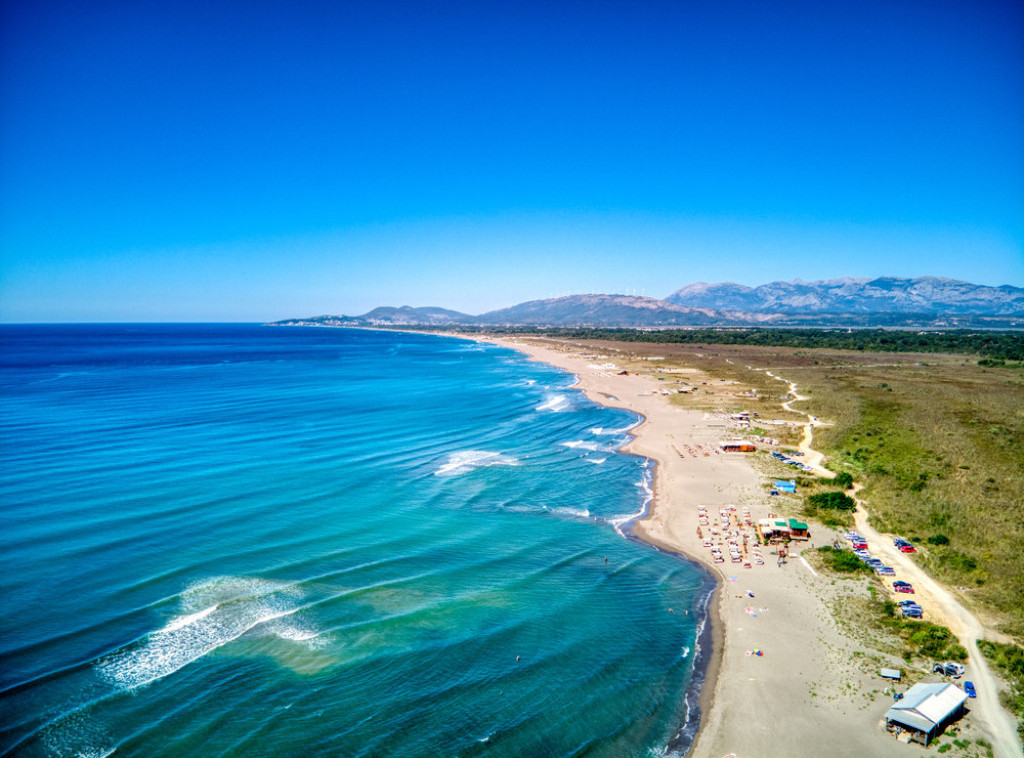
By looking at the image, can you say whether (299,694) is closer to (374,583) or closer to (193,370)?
(374,583)

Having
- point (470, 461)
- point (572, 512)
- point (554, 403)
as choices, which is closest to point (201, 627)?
point (572, 512)

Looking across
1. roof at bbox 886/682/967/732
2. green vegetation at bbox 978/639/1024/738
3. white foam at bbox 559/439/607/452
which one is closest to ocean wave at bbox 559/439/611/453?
white foam at bbox 559/439/607/452

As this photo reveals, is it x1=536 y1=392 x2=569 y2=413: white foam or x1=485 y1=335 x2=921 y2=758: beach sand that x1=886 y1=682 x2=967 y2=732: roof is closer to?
x1=485 y1=335 x2=921 y2=758: beach sand

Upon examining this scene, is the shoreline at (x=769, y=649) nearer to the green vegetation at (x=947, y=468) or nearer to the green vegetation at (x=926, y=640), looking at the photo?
the green vegetation at (x=926, y=640)

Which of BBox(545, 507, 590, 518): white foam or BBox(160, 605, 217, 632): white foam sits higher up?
BBox(160, 605, 217, 632): white foam

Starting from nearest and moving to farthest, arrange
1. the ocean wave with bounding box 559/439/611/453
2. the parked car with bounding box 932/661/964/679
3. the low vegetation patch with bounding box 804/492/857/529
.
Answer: the parked car with bounding box 932/661/964/679 < the low vegetation patch with bounding box 804/492/857/529 < the ocean wave with bounding box 559/439/611/453

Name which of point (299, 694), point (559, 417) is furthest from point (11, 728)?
point (559, 417)
